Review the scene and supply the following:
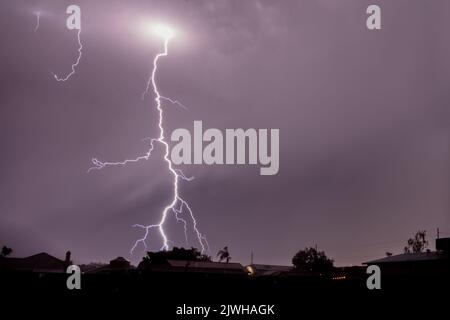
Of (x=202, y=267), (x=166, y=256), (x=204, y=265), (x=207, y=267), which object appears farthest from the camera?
(x=166, y=256)

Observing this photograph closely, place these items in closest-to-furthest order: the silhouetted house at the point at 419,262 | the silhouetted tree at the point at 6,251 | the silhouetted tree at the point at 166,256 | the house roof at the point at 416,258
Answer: the silhouetted house at the point at 419,262, the house roof at the point at 416,258, the silhouetted tree at the point at 166,256, the silhouetted tree at the point at 6,251

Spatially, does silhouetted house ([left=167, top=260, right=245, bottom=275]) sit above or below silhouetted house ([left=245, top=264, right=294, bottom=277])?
above

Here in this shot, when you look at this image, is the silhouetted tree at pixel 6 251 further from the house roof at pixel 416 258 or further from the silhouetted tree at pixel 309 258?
the house roof at pixel 416 258

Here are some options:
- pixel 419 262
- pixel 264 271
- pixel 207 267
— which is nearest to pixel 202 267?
pixel 207 267

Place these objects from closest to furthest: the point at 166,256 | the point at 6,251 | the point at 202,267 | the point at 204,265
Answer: the point at 202,267 < the point at 204,265 < the point at 166,256 < the point at 6,251

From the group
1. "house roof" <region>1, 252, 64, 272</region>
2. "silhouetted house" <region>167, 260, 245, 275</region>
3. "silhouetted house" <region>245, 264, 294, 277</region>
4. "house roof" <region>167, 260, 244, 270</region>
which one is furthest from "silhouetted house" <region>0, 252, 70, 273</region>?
"silhouetted house" <region>245, 264, 294, 277</region>

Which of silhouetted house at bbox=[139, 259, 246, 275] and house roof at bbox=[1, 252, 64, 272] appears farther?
house roof at bbox=[1, 252, 64, 272]

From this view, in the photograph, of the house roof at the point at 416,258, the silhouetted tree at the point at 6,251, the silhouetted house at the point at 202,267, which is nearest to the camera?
the house roof at the point at 416,258

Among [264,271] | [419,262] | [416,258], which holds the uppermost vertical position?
[416,258]

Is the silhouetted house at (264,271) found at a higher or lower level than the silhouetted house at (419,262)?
lower

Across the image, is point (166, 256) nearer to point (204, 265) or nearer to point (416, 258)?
point (204, 265)

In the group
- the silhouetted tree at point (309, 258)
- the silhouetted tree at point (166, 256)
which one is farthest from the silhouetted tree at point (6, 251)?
the silhouetted tree at point (309, 258)

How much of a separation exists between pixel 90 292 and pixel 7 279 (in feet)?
6.43

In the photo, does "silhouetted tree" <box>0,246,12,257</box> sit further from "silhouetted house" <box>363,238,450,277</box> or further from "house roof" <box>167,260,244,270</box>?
"silhouetted house" <box>363,238,450,277</box>
